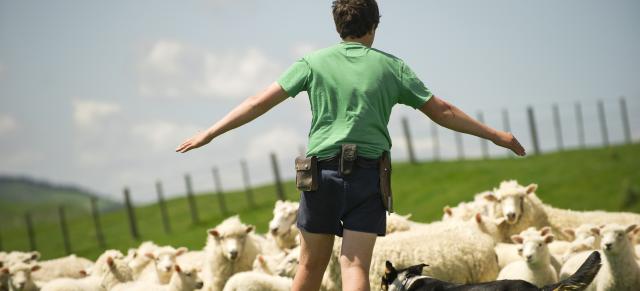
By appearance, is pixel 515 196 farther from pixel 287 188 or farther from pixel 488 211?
pixel 287 188

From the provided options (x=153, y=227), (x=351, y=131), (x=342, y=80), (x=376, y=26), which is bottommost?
(x=153, y=227)

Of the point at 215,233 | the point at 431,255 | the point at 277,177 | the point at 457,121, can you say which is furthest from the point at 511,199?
the point at 277,177

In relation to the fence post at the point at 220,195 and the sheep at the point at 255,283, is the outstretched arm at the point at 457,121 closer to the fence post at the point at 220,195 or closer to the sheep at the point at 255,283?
the sheep at the point at 255,283

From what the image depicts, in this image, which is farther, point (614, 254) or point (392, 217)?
point (392, 217)

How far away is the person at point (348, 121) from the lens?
14.4 feet

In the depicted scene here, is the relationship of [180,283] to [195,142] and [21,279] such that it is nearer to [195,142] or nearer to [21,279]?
[21,279]

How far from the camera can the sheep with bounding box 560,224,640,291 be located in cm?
718

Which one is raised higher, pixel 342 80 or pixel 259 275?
pixel 342 80

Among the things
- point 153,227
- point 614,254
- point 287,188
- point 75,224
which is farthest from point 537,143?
point 614,254

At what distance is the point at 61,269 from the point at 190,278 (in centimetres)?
420

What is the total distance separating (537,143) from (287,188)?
11940 millimetres

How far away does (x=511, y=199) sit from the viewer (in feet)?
32.9

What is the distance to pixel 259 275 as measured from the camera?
25.8ft

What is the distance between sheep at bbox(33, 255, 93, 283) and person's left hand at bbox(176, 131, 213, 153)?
7.66 meters
